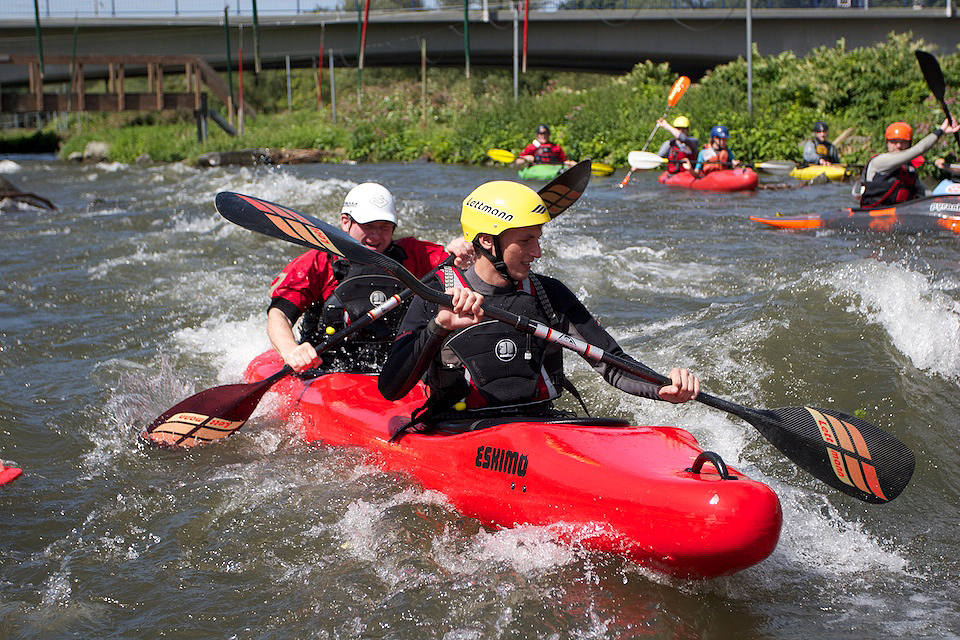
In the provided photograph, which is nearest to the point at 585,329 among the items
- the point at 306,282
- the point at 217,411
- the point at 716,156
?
the point at 306,282

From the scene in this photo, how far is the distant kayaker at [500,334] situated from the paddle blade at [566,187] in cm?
114

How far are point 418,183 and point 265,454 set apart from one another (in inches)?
526

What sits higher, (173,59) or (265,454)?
→ (173,59)

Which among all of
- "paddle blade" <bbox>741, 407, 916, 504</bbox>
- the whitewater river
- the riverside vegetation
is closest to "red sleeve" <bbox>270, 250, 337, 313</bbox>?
the whitewater river

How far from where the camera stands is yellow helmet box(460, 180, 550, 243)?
12.2ft

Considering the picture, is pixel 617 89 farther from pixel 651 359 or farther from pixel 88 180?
pixel 651 359

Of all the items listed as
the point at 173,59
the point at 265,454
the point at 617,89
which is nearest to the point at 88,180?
the point at 173,59

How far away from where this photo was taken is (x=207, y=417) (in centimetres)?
509

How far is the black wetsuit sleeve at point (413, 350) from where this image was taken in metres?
3.73

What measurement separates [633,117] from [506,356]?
18.5 meters

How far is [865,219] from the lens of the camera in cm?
1050

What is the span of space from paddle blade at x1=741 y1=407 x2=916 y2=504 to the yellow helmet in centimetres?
120

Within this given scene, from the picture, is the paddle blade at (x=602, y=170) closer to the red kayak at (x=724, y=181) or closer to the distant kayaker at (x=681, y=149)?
the distant kayaker at (x=681, y=149)

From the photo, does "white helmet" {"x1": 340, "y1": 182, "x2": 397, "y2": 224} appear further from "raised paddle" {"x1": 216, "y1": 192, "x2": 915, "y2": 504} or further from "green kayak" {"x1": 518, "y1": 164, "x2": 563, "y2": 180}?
"green kayak" {"x1": 518, "y1": 164, "x2": 563, "y2": 180}
